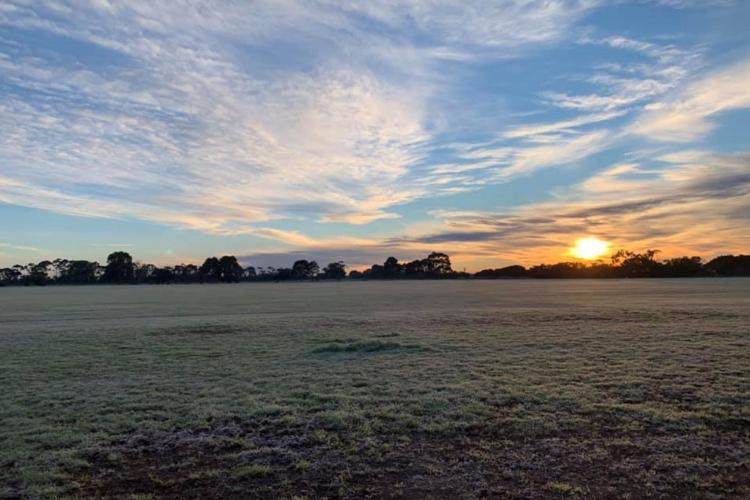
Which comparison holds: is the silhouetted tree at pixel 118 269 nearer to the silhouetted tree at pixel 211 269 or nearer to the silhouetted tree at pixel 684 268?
the silhouetted tree at pixel 211 269

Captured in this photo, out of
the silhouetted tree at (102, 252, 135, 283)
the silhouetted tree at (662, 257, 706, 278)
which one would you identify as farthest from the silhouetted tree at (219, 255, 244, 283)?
the silhouetted tree at (662, 257, 706, 278)

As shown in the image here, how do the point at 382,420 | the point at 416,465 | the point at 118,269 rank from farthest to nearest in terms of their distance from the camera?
the point at 118,269
the point at 382,420
the point at 416,465

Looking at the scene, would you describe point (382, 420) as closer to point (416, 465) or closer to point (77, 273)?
point (416, 465)

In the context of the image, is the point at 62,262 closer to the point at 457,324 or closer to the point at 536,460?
the point at 457,324

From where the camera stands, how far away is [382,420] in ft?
29.0

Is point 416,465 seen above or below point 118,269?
below

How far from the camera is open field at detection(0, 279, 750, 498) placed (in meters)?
6.37

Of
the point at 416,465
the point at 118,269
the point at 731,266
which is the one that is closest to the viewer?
the point at 416,465

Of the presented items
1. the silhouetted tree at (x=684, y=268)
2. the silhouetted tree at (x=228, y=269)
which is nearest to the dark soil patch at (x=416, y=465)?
the silhouetted tree at (x=684, y=268)

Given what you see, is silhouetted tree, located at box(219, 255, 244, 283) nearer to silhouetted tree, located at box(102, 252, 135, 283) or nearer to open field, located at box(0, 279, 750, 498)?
silhouetted tree, located at box(102, 252, 135, 283)

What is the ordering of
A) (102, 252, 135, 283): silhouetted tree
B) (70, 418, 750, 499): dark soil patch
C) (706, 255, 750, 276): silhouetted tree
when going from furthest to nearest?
1. (102, 252, 135, 283): silhouetted tree
2. (706, 255, 750, 276): silhouetted tree
3. (70, 418, 750, 499): dark soil patch

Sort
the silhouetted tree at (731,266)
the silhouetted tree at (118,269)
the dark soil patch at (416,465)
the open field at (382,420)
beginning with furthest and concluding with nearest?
1. the silhouetted tree at (118,269)
2. the silhouetted tree at (731,266)
3. the open field at (382,420)
4. the dark soil patch at (416,465)

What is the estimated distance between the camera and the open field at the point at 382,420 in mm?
6371

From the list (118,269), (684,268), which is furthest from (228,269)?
(684,268)
